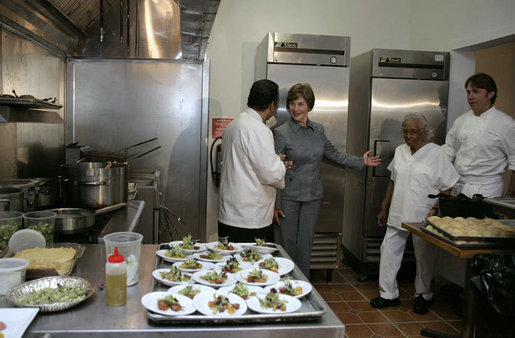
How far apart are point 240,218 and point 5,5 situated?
210 cm

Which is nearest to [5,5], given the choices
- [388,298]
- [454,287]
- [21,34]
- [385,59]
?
[21,34]

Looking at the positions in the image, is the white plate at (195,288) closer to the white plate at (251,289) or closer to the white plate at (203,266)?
the white plate at (251,289)

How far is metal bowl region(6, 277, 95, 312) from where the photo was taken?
1.42m

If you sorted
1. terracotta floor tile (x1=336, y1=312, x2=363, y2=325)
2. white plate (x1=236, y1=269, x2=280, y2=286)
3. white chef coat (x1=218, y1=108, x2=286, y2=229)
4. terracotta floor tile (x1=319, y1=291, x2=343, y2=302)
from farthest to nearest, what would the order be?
terracotta floor tile (x1=319, y1=291, x2=343, y2=302)
terracotta floor tile (x1=336, y1=312, x2=363, y2=325)
white chef coat (x1=218, y1=108, x2=286, y2=229)
white plate (x1=236, y1=269, x2=280, y2=286)

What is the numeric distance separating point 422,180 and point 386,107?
106cm

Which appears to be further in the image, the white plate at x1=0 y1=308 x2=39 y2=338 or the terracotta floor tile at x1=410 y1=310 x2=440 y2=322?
the terracotta floor tile at x1=410 y1=310 x2=440 y2=322

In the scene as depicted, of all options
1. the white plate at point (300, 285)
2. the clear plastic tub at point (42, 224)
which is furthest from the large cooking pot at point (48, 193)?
the white plate at point (300, 285)

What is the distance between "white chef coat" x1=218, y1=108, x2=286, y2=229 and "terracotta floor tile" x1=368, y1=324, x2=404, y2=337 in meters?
1.23

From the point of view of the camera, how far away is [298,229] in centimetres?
381

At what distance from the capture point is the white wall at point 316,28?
15.3 ft

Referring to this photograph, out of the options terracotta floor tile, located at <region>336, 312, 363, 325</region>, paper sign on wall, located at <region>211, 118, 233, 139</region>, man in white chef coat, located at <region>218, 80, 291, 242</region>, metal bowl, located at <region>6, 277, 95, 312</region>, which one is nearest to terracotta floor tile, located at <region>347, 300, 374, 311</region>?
terracotta floor tile, located at <region>336, 312, 363, 325</region>

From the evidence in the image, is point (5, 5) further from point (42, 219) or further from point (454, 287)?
point (454, 287)

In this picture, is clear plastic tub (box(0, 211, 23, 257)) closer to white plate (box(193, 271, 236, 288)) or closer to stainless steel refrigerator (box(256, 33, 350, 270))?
white plate (box(193, 271, 236, 288))

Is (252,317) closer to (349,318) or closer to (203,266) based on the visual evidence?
(203,266)
